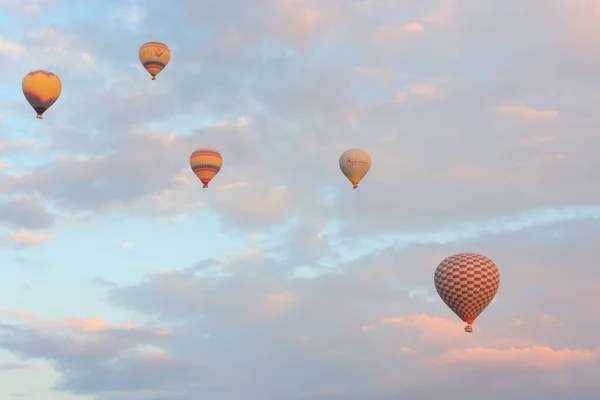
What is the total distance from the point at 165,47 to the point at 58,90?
12.7 m

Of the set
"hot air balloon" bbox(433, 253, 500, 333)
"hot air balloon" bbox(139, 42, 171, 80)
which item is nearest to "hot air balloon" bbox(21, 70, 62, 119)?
"hot air balloon" bbox(139, 42, 171, 80)

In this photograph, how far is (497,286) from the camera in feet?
288

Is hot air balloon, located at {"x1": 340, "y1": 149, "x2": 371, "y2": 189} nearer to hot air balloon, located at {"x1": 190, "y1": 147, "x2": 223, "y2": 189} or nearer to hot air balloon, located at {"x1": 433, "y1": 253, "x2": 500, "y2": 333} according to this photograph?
hot air balloon, located at {"x1": 190, "y1": 147, "x2": 223, "y2": 189}

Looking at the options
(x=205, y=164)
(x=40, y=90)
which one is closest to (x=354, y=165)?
(x=205, y=164)

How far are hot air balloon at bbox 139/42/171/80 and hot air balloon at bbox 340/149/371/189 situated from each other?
20739mm

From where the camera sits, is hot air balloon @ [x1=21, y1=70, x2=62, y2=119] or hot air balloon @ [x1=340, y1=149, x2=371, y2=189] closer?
hot air balloon @ [x1=21, y1=70, x2=62, y2=119]

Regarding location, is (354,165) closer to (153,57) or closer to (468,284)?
(468,284)

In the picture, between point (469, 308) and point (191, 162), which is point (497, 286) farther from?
point (191, 162)

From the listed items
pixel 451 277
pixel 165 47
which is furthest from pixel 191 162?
pixel 451 277

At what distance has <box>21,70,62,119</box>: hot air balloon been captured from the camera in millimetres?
96250

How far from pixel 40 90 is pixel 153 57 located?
12.5m

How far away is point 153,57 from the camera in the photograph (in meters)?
104

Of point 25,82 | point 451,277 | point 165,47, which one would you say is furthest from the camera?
point 165,47

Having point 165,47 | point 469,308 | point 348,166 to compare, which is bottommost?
point 469,308
